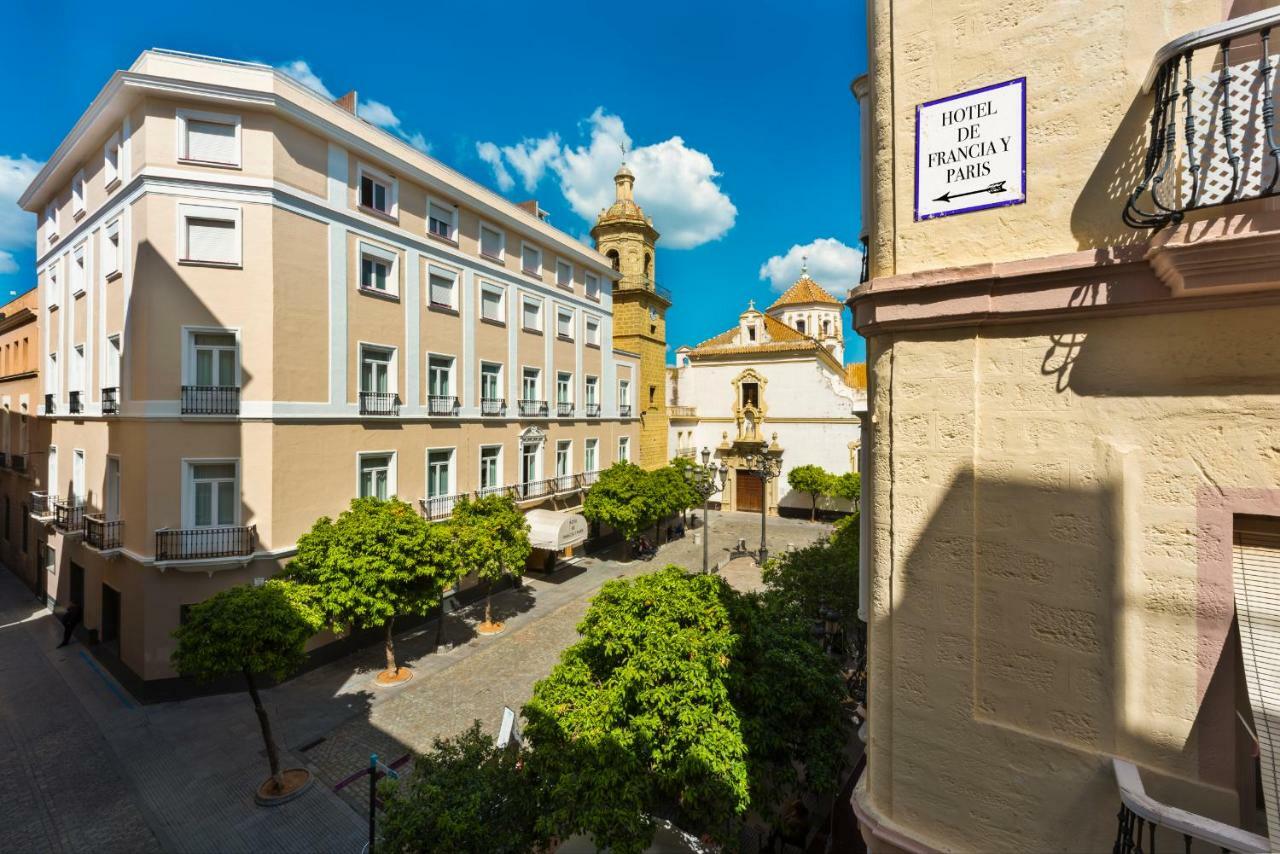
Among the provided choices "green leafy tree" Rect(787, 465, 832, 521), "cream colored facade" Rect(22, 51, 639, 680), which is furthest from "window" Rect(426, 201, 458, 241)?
"green leafy tree" Rect(787, 465, 832, 521)

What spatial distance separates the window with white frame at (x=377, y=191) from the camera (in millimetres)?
14469

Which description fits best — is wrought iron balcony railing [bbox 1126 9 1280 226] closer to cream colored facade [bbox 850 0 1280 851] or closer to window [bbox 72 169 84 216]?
cream colored facade [bbox 850 0 1280 851]

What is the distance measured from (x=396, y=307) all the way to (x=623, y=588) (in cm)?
1207

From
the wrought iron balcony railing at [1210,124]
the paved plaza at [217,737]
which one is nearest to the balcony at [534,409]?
the paved plaza at [217,737]

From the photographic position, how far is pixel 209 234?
38.7 feet

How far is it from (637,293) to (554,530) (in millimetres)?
14609

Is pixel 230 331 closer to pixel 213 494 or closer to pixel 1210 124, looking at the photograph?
pixel 213 494

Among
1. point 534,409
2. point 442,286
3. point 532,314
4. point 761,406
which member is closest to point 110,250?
point 442,286

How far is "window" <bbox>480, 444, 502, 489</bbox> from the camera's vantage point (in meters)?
18.2

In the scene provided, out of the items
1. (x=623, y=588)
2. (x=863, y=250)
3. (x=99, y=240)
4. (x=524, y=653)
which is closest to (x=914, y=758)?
(x=863, y=250)

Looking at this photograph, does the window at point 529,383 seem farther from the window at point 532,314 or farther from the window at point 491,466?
the window at point 491,466

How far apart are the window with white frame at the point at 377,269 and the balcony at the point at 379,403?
2897mm

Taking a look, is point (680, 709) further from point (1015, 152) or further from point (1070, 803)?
point (1015, 152)

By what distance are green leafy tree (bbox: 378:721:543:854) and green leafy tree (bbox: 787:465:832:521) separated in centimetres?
2548
